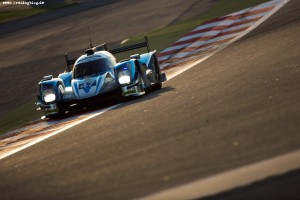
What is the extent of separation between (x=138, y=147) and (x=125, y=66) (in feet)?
17.4

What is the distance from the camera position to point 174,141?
746 centimetres

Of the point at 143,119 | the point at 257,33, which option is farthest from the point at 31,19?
the point at 143,119

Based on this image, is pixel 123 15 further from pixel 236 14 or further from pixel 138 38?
pixel 236 14

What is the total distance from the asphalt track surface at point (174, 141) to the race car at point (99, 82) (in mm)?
784

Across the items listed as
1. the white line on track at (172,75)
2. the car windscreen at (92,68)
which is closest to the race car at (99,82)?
the car windscreen at (92,68)

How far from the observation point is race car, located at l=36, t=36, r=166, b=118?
41.4 ft

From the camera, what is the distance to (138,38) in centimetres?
2252

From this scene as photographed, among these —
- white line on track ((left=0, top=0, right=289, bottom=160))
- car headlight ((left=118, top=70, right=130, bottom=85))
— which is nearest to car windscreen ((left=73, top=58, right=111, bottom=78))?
car headlight ((left=118, top=70, right=130, bottom=85))

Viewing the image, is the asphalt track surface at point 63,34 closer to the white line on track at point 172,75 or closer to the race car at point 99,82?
the race car at point 99,82

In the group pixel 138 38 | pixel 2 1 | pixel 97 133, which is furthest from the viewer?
pixel 2 1

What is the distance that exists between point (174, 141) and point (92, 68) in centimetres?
605

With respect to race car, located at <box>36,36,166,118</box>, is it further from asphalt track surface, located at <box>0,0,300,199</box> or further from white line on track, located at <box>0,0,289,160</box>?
asphalt track surface, located at <box>0,0,300,199</box>

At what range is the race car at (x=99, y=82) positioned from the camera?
1262 cm

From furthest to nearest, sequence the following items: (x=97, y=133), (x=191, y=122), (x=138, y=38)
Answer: (x=138, y=38), (x=97, y=133), (x=191, y=122)
